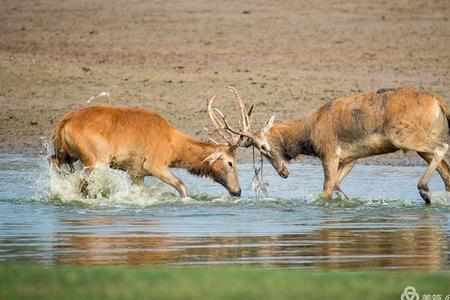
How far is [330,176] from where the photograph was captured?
46.3ft

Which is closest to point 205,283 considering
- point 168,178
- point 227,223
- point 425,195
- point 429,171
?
point 227,223

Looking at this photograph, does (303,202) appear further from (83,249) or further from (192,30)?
(192,30)

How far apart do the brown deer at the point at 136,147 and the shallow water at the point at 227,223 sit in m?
0.20

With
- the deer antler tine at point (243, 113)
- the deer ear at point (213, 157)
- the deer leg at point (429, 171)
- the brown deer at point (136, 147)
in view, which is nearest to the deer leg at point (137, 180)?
the brown deer at point (136, 147)

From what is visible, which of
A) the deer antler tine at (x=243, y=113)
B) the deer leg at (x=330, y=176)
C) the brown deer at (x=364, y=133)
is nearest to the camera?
the brown deer at (x=364, y=133)

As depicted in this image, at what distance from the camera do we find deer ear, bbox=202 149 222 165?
1434cm

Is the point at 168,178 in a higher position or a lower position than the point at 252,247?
lower

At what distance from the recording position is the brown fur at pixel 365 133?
13594mm

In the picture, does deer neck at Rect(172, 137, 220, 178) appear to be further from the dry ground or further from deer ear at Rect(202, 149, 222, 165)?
the dry ground

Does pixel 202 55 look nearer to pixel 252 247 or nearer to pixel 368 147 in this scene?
pixel 368 147

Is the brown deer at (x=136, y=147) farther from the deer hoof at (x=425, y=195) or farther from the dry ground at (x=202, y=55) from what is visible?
the dry ground at (x=202, y=55)

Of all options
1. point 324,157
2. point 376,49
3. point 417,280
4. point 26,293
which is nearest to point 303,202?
point 324,157

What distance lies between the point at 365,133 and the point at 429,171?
892mm

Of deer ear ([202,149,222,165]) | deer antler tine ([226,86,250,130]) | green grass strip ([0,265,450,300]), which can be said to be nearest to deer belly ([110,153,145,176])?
deer ear ([202,149,222,165])
